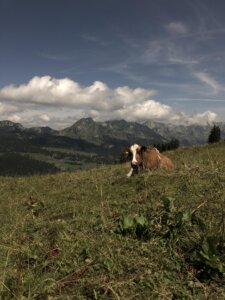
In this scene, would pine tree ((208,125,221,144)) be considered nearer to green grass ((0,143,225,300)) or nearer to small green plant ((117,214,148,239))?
green grass ((0,143,225,300))

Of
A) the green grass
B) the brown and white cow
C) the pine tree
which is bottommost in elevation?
the green grass

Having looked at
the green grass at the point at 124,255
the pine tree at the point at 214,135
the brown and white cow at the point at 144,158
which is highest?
the pine tree at the point at 214,135

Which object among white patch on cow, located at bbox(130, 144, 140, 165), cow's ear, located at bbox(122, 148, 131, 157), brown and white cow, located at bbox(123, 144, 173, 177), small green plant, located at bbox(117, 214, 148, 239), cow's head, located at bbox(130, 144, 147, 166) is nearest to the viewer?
small green plant, located at bbox(117, 214, 148, 239)

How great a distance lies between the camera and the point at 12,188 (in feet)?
74.4

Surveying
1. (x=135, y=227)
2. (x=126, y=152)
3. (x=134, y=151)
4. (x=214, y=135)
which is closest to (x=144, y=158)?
(x=134, y=151)

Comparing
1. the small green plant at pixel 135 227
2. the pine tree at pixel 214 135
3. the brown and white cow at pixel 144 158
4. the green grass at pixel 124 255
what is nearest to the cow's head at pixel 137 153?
the brown and white cow at pixel 144 158

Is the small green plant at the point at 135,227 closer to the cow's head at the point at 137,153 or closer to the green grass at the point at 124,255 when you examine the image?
the green grass at the point at 124,255

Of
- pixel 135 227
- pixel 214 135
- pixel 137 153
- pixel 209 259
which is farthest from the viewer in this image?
pixel 214 135

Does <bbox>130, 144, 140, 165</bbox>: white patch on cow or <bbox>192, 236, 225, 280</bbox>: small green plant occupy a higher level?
<bbox>130, 144, 140, 165</bbox>: white patch on cow

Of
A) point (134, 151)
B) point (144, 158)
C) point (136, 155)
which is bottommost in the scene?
point (144, 158)

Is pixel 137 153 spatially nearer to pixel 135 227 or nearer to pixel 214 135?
pixel 135 227

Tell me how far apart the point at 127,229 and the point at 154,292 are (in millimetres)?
1981

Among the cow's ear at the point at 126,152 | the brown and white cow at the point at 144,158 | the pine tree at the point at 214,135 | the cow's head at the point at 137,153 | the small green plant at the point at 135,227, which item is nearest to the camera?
the small green plant at the point at 135,227

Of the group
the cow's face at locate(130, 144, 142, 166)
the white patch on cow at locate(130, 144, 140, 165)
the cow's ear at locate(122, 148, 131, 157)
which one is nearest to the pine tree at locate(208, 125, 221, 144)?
the white patch on cow at locate(130, 144, 140, 165)
